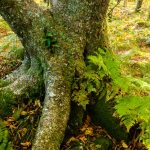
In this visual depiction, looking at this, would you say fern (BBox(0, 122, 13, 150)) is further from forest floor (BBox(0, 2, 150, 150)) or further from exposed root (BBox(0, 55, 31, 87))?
exposed root (BBox(0, 55, 31, 87))

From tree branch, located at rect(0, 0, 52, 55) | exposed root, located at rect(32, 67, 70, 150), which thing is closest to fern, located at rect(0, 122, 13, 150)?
exposed root, located at rect(32, 67, 70, 150)

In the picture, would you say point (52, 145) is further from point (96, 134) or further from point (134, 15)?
point (134, 15)

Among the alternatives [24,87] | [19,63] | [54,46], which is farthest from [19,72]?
[54,46]

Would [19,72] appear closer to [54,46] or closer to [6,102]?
[6,102]

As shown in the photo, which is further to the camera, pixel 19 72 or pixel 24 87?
pixel 19 72

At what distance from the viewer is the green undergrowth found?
3.53m

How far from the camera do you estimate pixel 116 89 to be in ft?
12.7

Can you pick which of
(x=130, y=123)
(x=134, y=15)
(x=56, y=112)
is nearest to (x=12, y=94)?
(x=56, y=112)

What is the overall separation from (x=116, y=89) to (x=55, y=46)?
1.03 meters

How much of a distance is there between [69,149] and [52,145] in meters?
0.38

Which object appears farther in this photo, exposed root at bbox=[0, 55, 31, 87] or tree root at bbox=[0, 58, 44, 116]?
exposed root at bbox=[0, 55, 31, 87]

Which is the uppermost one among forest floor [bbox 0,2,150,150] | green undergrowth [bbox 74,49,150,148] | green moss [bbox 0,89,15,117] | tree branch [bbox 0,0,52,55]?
tree branch [bbox 0,0,52,55]

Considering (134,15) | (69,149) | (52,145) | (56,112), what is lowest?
(134,15)

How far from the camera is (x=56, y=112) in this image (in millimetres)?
3783
